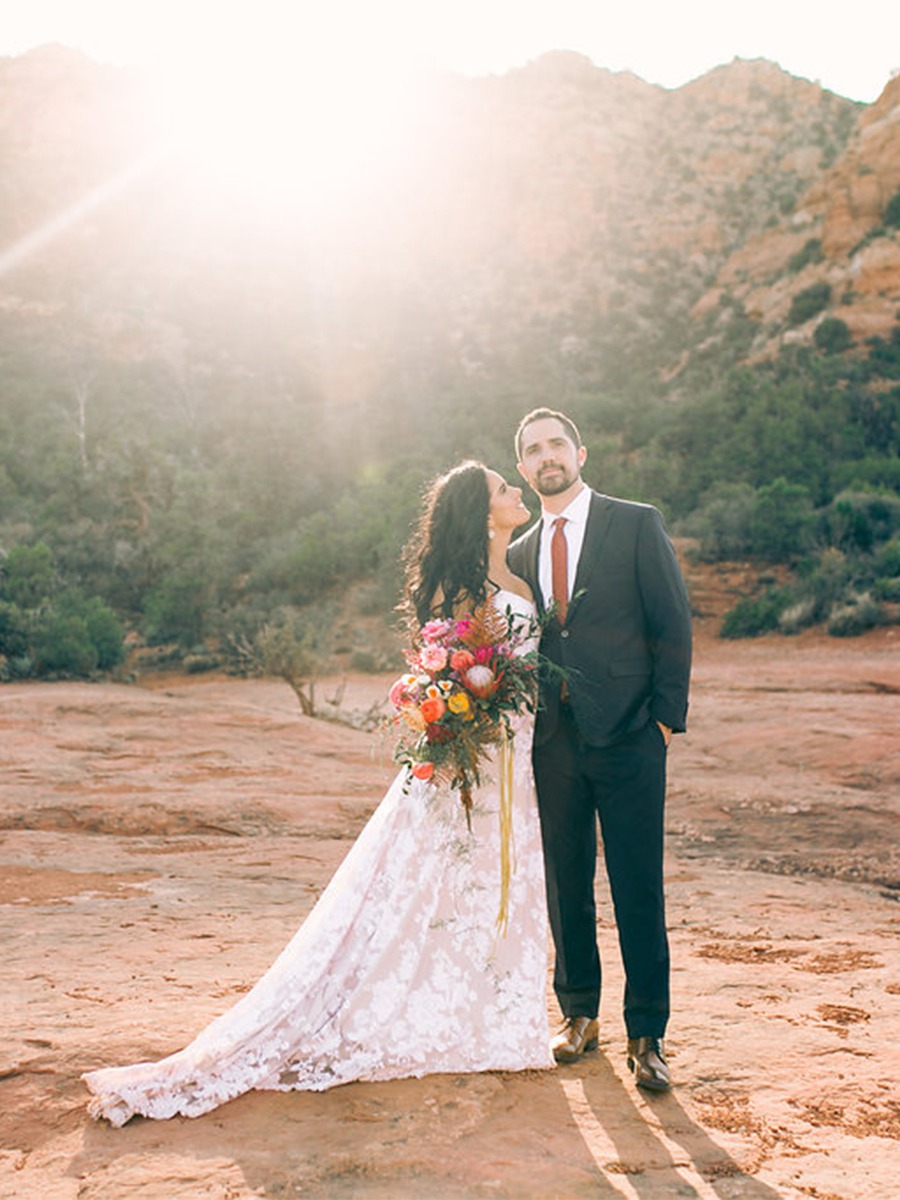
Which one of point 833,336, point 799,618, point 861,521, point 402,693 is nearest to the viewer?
point 402,693

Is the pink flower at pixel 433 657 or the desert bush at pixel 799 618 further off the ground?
the pink flower at pixel 433 657

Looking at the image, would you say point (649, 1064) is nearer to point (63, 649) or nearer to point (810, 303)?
point (63, 649)

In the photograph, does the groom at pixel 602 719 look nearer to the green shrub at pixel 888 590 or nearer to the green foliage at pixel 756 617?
the green shrub at pixel 888 590

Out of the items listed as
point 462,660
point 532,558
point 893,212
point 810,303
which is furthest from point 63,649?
point 893,212

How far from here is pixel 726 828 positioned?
743 cm

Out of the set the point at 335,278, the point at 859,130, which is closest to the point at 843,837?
the point at 859,130

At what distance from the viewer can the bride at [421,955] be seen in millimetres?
3082

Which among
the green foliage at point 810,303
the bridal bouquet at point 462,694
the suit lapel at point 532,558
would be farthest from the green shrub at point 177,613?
the green foliage at point 810,303

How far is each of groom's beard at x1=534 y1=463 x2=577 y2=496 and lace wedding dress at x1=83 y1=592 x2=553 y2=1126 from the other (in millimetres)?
427

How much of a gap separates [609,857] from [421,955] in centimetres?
73

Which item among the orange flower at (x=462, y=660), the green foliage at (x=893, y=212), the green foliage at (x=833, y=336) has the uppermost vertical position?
the green foliage at (x=893, y=212)

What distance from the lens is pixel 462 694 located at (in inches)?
131

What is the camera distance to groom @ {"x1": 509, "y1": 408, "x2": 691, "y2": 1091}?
346 cm

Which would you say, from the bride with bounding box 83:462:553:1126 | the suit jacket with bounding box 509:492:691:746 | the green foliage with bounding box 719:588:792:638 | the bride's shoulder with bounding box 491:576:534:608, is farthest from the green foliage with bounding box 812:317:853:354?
the bride with bounding box 83:462:553:1126
